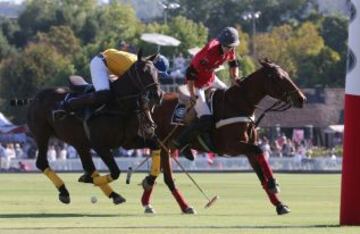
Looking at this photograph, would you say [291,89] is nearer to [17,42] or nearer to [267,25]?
[17,42]

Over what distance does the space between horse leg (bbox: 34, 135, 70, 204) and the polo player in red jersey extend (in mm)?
2123

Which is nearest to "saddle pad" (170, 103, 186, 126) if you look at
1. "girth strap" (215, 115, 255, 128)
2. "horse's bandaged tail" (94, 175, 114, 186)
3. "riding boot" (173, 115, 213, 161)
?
"riding boot" (173, 115, 213, 161)

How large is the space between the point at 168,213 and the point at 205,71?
7.76ft

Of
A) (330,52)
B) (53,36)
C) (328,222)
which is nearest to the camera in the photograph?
(328,222)

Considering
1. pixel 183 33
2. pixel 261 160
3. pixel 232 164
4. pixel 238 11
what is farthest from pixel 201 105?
pixel 238 11

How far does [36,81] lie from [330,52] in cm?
2621

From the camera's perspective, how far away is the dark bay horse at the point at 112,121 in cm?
1983

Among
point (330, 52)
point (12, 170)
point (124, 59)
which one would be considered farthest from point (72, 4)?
point (124, 59)

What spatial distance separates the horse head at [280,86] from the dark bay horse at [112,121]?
167 centimetres

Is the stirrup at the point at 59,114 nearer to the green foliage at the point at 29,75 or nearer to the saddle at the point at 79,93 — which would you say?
the saddle at the point at 79,93

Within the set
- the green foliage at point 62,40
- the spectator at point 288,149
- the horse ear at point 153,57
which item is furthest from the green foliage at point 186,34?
the horse ear at point 153,57

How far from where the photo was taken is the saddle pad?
2138 cm

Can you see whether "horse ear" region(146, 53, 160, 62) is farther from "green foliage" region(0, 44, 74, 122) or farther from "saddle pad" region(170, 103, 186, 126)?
"green foliage" region(0, 44, 74, 122)

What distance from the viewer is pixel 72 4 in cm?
13988
